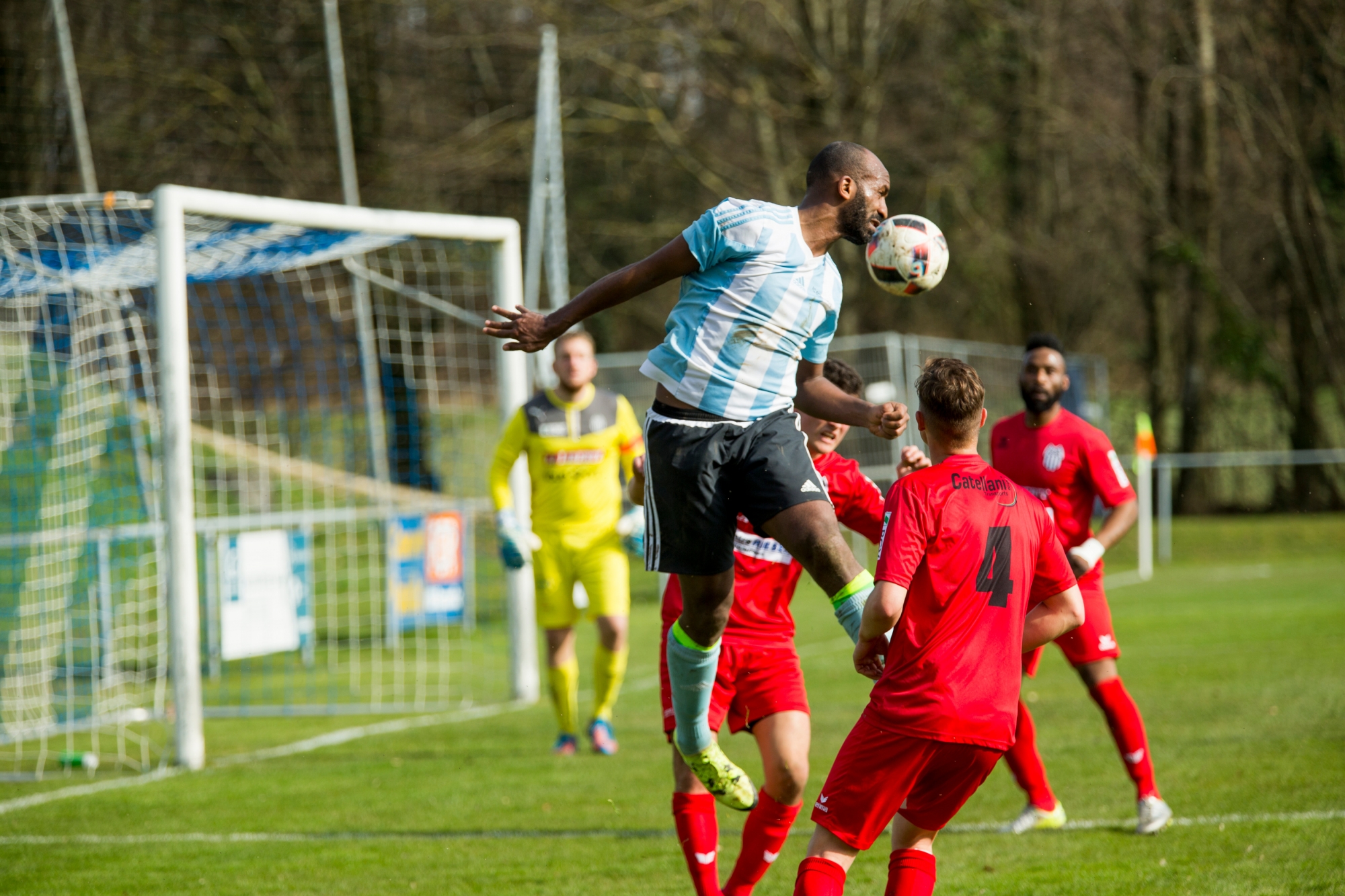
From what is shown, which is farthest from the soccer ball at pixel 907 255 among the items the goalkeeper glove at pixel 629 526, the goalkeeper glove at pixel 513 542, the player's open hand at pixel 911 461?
the goalkeeper glove at pixel 513 542

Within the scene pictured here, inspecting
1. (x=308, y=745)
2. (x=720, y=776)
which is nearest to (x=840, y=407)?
(x=720, y=776)

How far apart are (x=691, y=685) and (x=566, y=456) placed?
4.15m

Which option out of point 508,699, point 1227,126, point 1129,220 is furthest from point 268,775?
point 1129,220

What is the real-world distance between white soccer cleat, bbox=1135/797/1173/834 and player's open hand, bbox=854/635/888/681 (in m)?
2.49

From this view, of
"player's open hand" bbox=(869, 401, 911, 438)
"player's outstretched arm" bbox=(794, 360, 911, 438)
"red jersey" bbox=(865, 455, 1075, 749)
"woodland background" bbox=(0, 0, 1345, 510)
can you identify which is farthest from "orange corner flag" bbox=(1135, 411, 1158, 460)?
"red jersey" bbox=(865, 455, 1075, 749)

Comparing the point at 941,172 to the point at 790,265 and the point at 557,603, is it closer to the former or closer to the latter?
the point at 557,603

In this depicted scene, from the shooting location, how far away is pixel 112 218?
8297 mm

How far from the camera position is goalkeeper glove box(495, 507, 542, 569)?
7.66 metres

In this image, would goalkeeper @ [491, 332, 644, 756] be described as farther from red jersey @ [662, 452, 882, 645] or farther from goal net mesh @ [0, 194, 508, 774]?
red jersey @ [662, 452, 882, 645]

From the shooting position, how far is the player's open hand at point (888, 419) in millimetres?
3680

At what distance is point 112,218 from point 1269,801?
7.30 meters

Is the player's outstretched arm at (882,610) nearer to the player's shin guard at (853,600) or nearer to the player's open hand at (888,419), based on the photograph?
the player's shin guard at (853,600)

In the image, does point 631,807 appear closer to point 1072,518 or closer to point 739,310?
point 1072,518

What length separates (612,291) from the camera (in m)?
3.80
